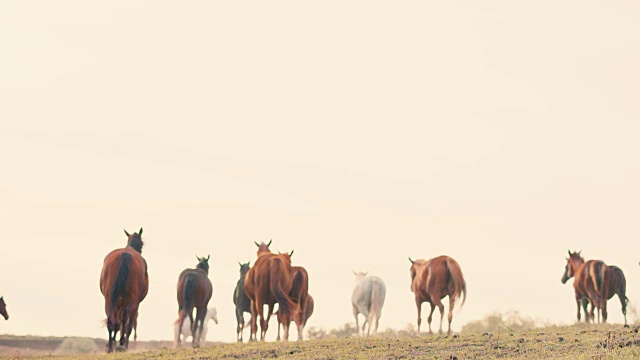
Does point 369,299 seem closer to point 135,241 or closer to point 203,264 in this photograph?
point 203,264

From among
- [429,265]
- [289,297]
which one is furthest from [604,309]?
[289,297]

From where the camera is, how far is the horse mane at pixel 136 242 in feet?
91.4

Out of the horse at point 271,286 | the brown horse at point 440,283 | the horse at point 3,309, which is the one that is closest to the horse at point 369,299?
the brown horse at point 440,283

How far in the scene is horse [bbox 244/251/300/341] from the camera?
87.9 feet

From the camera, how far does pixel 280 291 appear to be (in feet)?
87.9

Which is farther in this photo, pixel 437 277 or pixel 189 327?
pixel 189 327

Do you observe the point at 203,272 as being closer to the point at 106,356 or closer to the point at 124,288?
the point at 124,288

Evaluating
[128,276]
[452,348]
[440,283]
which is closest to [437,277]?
[440,283]

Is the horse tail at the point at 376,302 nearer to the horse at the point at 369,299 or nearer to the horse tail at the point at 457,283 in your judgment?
the horse at the point at 369,299

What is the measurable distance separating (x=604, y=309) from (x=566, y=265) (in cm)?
437

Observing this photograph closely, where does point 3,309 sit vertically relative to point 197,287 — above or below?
below

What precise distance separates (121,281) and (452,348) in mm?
8903

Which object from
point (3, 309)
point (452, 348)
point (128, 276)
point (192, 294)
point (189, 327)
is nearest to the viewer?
point (452, 348)

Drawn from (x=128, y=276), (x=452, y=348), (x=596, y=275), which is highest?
(x=596, y=275)
